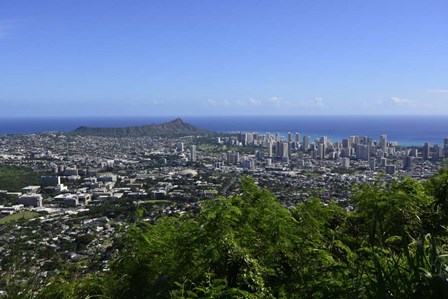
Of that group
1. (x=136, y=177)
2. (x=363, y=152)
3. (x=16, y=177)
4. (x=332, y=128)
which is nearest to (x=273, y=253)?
(x=136, y=177)

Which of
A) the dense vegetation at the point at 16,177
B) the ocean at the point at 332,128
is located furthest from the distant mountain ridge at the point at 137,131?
the dense vegetation at the point at 16,177

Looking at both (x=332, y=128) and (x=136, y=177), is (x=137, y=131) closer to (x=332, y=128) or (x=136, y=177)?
(x=136, y=177)

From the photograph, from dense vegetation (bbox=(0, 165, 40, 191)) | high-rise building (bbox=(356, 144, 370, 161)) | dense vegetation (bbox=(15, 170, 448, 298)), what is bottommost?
dense vegetation (bbox=(0, 165, 40, 191))

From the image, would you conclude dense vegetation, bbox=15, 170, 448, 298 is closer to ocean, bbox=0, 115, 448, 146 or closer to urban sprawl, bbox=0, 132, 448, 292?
urban sprawl, bbox=0, 132, 448, 292

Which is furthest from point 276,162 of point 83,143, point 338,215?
point 338,215

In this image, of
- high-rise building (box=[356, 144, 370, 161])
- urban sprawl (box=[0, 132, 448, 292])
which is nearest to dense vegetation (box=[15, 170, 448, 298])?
urban sprawl (box=[0, 132, 448, 292])
